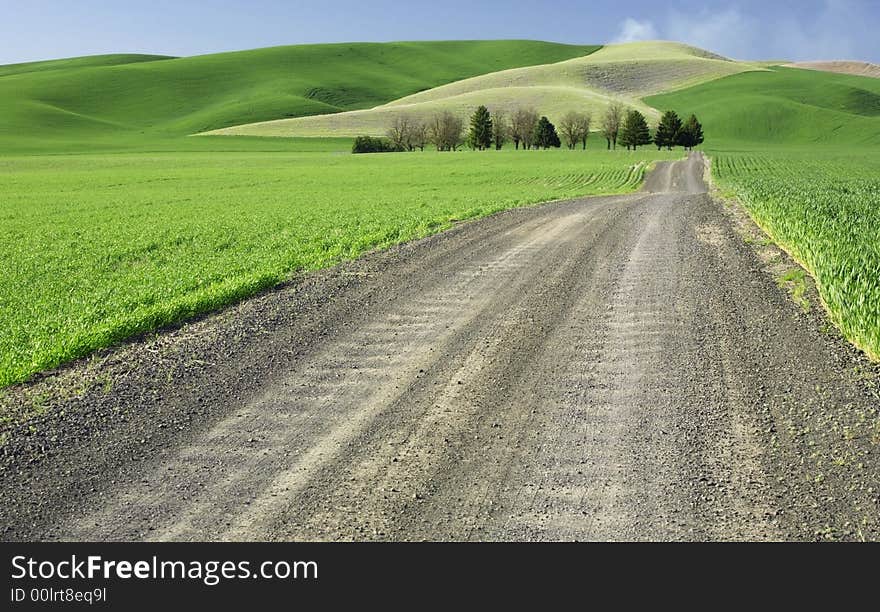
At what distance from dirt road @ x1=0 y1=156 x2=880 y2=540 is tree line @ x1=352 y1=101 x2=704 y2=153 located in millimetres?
118405

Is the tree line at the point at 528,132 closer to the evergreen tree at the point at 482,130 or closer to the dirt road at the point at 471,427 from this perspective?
the evergreen tree at the point at 482,130

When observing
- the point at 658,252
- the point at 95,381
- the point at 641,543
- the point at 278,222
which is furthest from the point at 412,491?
the point at 278,222

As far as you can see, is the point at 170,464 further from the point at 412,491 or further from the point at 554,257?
the point at 554,257

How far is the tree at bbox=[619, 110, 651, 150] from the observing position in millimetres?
126562

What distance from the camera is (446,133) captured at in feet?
435

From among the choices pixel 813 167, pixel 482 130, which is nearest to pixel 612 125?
pixel 482 130

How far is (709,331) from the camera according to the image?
1066cm

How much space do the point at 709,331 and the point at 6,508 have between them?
840cm

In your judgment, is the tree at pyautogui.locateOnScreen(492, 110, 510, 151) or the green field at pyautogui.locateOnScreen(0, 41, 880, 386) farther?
the tree at pyautogui.locateOnScreen(492, 110, 510, 151)

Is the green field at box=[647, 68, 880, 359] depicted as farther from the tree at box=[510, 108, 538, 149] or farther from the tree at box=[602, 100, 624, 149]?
the tree at box=[510, 108, 538, 149]

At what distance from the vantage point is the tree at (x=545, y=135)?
438 feet

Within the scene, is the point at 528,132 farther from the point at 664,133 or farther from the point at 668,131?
the point at 668,131

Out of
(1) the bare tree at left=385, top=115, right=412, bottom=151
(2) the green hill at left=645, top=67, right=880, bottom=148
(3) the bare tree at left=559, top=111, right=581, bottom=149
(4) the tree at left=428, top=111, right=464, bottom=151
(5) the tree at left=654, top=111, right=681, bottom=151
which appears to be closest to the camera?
(5) the tree at left=654, top=111, right=681, bottom=151

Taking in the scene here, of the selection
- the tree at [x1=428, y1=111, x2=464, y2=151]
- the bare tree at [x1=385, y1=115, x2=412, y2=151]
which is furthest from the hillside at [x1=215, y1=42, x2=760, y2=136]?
the tree at [x1=428, y1=111, x2=464, y2=151]
